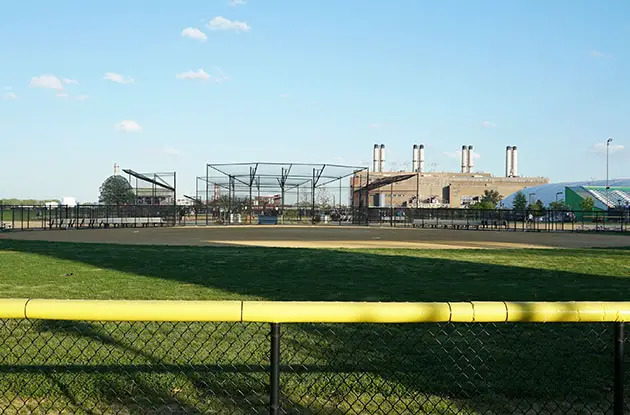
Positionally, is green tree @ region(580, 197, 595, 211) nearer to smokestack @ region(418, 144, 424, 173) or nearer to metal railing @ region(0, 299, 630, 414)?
smokestack @ region(418, 144, 424, 173)

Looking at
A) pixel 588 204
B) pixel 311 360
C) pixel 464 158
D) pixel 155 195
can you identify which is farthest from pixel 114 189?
pixel 464 158

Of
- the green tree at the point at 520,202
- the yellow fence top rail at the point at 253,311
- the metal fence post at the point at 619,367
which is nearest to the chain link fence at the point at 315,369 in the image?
the metal fence post at the point at 619,367

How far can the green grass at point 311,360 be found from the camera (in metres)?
4.45

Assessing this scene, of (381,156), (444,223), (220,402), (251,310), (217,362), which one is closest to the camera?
(251,310)

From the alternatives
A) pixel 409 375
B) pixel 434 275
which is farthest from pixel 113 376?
pixel 434 275

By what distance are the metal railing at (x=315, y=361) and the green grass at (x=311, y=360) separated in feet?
0.05

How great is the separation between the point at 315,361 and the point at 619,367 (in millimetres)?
2989

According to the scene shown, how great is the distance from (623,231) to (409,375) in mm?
37205

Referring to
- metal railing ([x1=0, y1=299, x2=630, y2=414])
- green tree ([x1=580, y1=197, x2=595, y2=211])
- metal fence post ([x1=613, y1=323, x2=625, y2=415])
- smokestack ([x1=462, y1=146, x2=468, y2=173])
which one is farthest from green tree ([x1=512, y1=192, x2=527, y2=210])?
metal fence post ([x1=613, y1=323, x2=625, y2=415])

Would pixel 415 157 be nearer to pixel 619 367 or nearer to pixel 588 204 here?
pixel 588 204

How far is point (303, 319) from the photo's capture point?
2785mm

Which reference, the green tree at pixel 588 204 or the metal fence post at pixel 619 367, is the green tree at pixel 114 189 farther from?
the green tree at pixel 588 204

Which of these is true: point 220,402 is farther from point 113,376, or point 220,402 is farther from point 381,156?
point 381,156

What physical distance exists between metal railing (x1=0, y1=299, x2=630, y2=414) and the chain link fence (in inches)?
0.6
